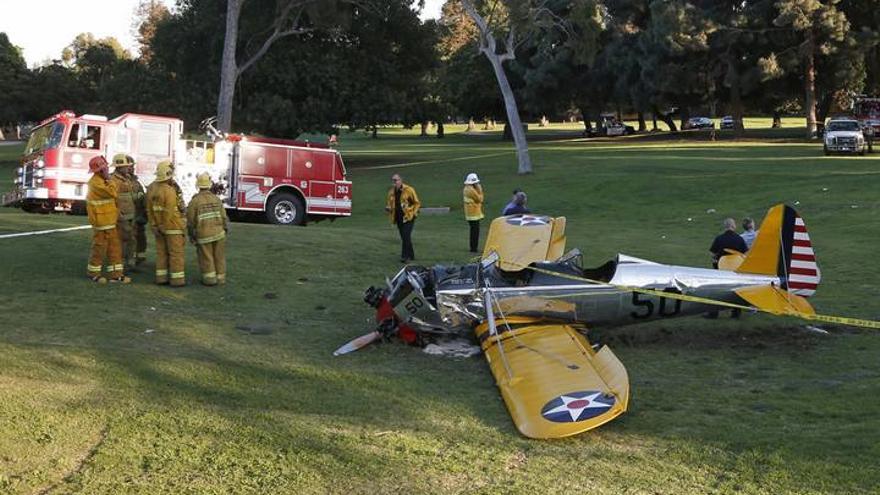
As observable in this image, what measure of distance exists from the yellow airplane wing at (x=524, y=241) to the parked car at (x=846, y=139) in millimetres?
30547

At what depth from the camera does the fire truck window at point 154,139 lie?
19891mm

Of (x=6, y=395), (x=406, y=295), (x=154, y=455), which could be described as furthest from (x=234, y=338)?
(x=154, y=455)

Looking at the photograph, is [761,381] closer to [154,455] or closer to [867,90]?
[154,455]

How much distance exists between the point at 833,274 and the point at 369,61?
104 feet

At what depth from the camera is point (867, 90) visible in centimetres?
6109

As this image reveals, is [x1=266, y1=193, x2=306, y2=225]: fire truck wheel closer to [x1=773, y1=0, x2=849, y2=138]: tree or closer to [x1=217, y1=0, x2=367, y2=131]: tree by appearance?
[x1=217, y1=0, x2=367, y2=131]: tree

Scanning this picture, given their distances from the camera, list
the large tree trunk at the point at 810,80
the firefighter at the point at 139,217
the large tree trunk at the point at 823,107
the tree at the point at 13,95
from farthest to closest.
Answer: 1. the large tree trunk at the point at 823,107
2. the tree at the point at 13,95
3. the large tree trunk at the point at 810,80
4. the firefighter at the point at 139,217

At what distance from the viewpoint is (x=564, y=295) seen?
8.88 meters

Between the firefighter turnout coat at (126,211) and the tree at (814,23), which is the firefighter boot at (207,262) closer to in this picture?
the firefighter turnout coat at (126,211)

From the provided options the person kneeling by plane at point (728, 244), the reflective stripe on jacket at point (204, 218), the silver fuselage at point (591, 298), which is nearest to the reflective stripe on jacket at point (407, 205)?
the reflective stripe on jacket at point (204, 218)

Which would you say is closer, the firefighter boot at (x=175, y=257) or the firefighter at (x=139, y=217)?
the firefighter boot at (x=175, y=257)

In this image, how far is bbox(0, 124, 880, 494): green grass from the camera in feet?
16.9

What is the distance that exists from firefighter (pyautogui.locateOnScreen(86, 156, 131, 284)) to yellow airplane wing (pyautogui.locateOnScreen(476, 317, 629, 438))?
18.2 ft

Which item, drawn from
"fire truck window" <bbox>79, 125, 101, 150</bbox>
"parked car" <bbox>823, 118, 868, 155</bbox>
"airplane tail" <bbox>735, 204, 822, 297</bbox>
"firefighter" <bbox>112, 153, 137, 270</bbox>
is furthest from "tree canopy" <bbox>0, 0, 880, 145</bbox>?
"airplane tail" <bbox>735, 204, 822, 297</bbox>
